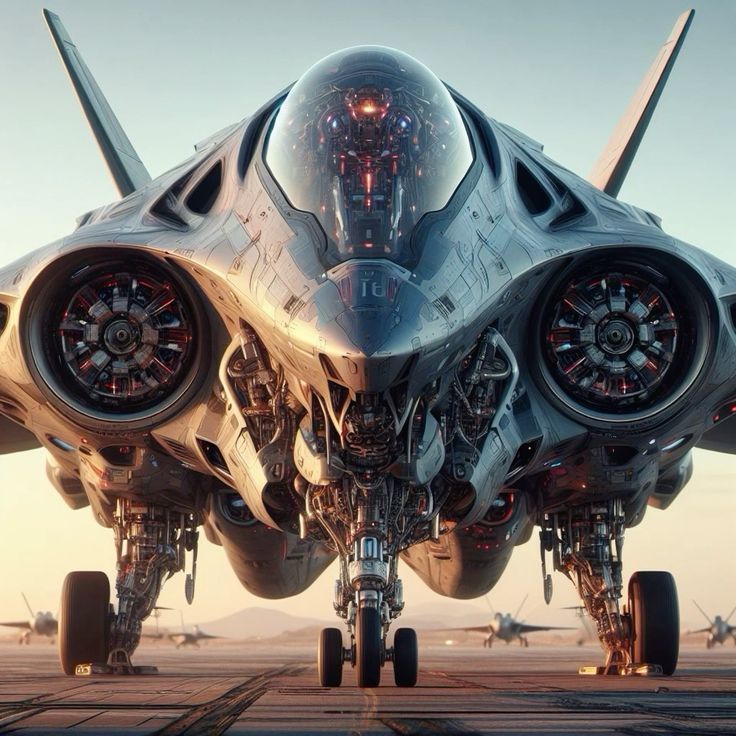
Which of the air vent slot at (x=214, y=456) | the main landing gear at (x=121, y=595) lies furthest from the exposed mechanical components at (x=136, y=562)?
the air vent slot at (x=214, y=456)

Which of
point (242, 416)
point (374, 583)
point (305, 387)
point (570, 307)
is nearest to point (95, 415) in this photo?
point (242, 416)

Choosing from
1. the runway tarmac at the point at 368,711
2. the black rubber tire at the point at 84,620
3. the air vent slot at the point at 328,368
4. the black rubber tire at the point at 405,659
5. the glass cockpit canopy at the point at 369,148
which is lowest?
the runway tarmac at the point at 368,711

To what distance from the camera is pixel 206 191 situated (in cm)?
1109

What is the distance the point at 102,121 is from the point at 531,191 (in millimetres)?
6801

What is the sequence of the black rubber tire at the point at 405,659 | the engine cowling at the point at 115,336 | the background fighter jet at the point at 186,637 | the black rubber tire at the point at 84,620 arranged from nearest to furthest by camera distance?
the black rubber tire at the point at 405,659 < the engine cowling at the point at 115,336 < the black rubber tire at the point at 84,620 < the background fighter jet at the point at 186,637

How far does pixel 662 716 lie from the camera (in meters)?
5.21

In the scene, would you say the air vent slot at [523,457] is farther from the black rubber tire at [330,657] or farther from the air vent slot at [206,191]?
the air vent slot at [206,191]

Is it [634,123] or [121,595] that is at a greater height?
[634,123]

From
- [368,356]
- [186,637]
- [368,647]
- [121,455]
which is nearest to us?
[368,356]

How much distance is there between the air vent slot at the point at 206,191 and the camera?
11000 millimetres

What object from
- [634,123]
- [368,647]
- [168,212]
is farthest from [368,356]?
[634,123]

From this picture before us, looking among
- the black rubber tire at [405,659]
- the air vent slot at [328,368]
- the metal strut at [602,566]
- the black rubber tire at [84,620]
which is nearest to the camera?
the air vent slot at [328,368]

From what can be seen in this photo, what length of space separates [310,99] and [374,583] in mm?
4079

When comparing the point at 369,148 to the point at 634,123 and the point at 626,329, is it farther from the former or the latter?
the point at 634,123
